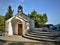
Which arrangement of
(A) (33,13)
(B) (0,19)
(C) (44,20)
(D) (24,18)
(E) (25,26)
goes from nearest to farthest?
(E) (25,26) → (D) (24,18) → (B) (0,19) → (A) (33,13) → (C) (44,20)

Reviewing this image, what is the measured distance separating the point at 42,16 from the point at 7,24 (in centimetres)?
1897

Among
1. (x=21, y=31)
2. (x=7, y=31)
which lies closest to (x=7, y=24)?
(x=7, y=31)

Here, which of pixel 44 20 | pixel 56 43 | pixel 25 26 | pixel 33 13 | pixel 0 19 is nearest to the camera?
pixel 56 43

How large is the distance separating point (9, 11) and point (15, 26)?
37.0ft

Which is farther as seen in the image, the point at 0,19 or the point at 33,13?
the point at 33,13

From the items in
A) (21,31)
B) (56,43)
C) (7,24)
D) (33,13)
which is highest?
(33,13)

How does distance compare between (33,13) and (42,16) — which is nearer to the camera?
(33,13)

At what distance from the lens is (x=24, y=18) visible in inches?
615

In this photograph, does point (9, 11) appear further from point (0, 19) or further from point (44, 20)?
point (44, 20)

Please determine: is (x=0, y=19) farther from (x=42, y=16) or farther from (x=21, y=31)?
(x=42, y=16)

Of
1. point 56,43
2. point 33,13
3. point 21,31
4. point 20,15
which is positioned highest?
point 33,13

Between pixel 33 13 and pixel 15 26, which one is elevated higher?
pixel 33 13

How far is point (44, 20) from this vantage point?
33.1 m

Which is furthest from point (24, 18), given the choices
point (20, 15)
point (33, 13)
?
point (33, 13)
